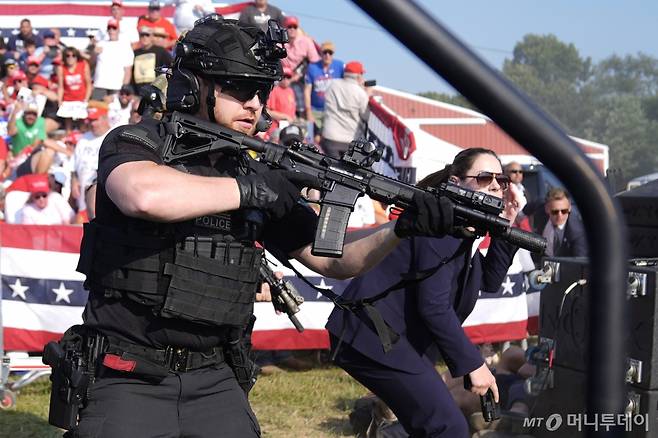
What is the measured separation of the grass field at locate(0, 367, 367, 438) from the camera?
6.85m

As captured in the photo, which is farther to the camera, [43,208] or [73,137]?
[73,137]

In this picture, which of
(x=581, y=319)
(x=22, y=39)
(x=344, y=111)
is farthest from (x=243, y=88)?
(x=22, y=39)

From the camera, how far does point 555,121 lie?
3.54 ft

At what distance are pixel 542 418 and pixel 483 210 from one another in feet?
12.1

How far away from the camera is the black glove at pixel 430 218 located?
2.87 meters

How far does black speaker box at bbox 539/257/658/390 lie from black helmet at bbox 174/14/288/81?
8.84 feet

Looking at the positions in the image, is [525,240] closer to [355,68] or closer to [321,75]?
[355,68]

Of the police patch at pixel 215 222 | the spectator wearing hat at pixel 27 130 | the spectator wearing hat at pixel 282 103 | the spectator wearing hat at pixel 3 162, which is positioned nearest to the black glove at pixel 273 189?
the police patch at pixel 215 222

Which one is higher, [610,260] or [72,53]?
[72,53]

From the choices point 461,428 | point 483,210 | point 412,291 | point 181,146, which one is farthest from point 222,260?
point 461,428

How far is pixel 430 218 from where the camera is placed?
2885mm

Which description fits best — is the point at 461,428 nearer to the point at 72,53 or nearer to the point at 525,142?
the point at 525,142

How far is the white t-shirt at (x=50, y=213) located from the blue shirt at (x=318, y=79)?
262 inches

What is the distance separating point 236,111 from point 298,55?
40.5ft
